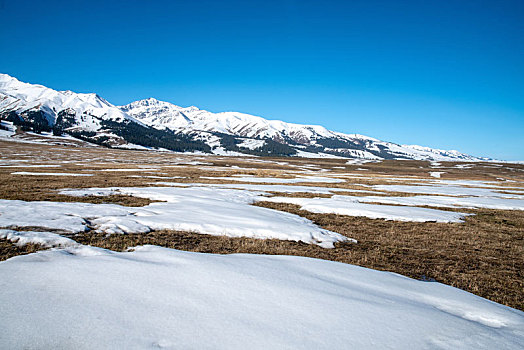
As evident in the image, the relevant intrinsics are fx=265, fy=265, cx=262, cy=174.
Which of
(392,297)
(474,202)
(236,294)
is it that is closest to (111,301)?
(236,294)

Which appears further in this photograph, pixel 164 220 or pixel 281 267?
pixel 164 220

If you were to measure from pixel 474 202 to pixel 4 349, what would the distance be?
3430 centimetres

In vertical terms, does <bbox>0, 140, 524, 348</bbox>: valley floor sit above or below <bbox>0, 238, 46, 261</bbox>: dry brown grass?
above

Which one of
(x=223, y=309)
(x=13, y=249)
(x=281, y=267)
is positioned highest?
(x=223, y=309)

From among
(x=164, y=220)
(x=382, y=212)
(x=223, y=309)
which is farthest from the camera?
(x=382, y=212)

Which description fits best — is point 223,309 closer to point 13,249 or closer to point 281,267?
point 281,267

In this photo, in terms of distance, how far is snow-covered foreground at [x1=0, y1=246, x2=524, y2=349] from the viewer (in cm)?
395

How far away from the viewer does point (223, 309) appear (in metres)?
4.85

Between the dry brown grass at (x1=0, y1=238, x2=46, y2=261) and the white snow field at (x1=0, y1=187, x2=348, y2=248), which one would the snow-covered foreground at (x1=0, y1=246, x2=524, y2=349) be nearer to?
the dry brown grass at (x1=0, y1=238, x2=46, y2=261)

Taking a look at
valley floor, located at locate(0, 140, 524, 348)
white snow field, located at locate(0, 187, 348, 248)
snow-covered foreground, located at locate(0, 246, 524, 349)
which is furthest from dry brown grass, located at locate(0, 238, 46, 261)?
white snow field, located at locate(0, 187, 348, 248)

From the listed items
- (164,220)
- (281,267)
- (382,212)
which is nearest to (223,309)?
(281,267)

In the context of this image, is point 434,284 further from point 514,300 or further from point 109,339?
point 109,339

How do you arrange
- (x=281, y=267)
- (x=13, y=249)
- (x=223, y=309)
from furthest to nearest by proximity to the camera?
1. (x=13, y=249)
2. (x=281, y=267)
3. (x=223, y=309)

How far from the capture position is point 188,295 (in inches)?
210
